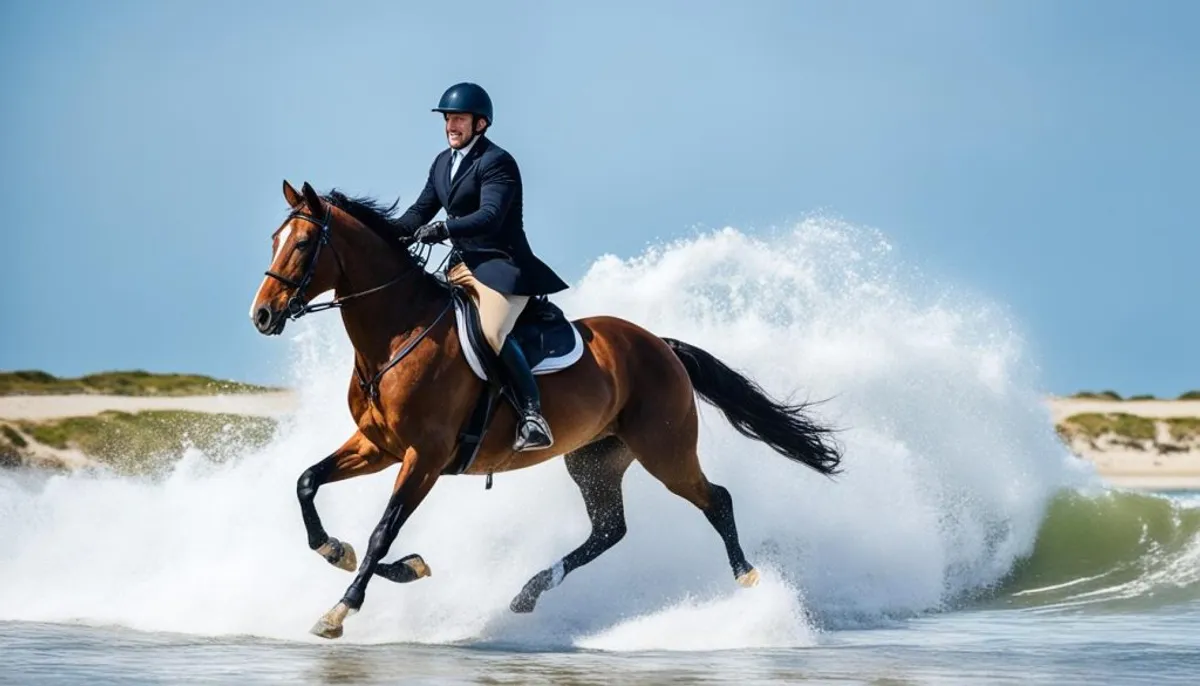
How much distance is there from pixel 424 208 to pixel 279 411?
75.3 ft

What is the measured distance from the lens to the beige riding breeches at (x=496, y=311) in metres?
9.02

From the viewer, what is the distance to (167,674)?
7.42 meters

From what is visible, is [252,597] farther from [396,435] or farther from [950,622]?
[950,622]

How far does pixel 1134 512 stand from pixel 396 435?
32.5 ft

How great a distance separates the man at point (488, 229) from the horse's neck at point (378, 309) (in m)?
0.27

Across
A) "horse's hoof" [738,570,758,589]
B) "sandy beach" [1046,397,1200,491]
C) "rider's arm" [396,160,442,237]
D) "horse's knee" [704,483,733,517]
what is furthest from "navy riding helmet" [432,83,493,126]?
"sandy beach" [1046,397,1200,491]

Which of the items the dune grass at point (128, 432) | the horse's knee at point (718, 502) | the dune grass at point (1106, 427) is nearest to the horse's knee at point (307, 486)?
the horse's knee at point (718, 502)

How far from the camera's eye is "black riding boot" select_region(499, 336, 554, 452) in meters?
9.02

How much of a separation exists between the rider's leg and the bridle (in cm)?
52

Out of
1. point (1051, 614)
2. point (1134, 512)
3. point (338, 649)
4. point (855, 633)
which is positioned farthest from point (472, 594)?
point (1134, 512)

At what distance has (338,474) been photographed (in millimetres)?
8914

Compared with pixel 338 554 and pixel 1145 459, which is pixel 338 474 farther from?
pixel 1145 459

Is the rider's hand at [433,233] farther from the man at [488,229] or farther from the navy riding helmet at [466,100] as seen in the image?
the navy riding helmet at [466,100]

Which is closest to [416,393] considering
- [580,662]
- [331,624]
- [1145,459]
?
[331,624]
